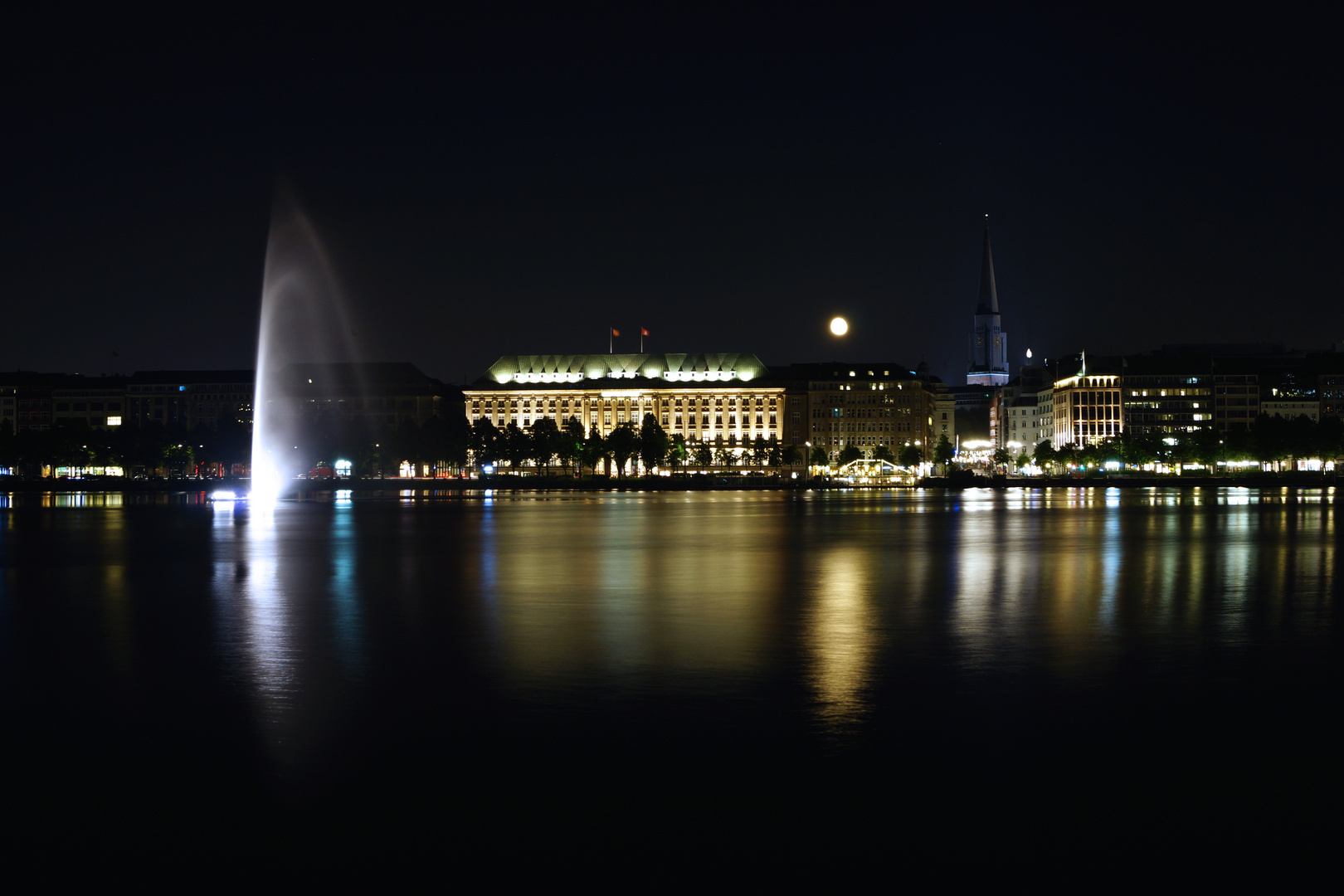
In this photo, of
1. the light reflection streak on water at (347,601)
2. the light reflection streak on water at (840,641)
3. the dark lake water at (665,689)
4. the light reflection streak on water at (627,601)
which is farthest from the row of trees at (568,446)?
the light reflection streak on water at (840,641)

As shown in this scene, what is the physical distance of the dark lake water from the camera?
11.3m

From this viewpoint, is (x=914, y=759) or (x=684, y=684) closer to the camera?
(x=914, y=759)

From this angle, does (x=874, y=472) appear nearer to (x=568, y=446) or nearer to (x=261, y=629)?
(x=568, y=446)

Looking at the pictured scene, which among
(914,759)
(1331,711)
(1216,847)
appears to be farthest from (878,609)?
(1216,847)

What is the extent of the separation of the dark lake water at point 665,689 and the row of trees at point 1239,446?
120399 millimetres

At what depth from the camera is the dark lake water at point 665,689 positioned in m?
11.3

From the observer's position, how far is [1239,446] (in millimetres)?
150750

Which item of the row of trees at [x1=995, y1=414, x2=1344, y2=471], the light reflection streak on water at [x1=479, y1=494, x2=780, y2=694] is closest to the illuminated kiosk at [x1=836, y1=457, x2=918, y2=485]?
the row of trees at [x1=995, y1=414, x2=1344, y2=471]

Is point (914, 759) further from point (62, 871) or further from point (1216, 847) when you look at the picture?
point (62, 871)

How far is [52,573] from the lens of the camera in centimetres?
3356

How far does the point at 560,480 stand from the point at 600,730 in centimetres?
13978

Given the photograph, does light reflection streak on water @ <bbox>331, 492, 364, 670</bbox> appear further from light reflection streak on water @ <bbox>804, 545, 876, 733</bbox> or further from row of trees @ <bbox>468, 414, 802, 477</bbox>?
row of trees @ <bbox>468, 414, 802, 477</bbox>

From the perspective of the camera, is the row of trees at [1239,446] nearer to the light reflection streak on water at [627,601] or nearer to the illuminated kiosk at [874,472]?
the illuminated kiosk at [874,472]

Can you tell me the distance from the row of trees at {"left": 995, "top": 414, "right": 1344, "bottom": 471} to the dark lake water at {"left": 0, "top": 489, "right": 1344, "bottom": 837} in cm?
12040
